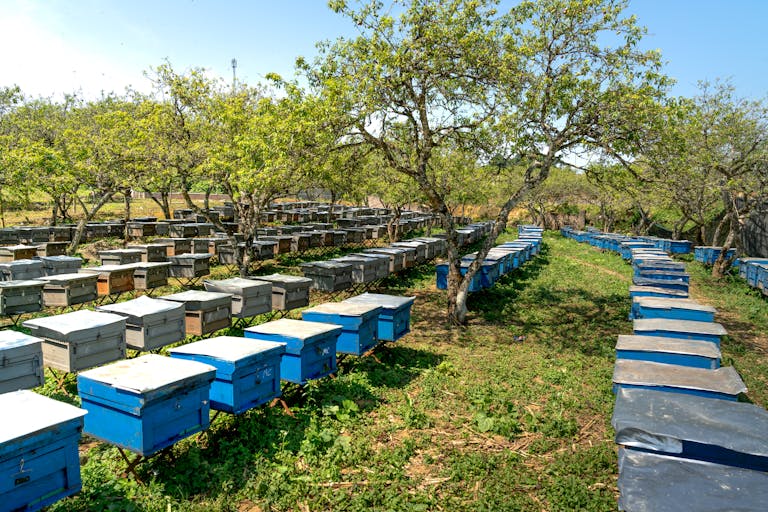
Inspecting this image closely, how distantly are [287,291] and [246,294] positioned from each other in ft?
5.04

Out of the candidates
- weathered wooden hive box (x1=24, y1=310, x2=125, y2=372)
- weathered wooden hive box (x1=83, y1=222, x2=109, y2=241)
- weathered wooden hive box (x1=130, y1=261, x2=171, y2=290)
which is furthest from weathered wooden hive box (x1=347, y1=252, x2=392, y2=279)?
weathered wooden hive box (x1=83, y1=222, x2=109, y2=241)

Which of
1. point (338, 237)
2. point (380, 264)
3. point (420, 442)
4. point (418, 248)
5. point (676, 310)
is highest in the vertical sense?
point (418, 248)

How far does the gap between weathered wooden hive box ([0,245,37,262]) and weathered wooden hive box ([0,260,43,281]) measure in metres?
4.07

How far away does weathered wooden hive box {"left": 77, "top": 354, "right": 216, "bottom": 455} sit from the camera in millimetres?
6531

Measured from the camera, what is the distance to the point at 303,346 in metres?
9.14

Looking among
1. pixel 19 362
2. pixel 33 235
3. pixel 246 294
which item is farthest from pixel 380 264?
pixel 33 235

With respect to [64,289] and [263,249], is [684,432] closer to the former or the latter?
[64,289]

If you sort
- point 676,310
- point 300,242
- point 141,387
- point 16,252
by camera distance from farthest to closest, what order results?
point 300,242
point 16,252
point 676,310
point 141,387

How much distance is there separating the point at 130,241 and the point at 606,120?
27.4 metres

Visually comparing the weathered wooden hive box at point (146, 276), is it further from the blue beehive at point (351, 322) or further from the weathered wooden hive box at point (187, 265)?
the blue beehive at point (351, 322)

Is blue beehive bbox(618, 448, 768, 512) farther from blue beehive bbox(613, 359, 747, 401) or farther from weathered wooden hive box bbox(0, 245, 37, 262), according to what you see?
weathered wooden hive box bbox(0, 245, 37, 262)

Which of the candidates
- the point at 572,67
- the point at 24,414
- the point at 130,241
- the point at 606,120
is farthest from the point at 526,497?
the point at 130,241

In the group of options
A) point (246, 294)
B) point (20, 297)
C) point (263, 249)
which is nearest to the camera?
point (20, 297)

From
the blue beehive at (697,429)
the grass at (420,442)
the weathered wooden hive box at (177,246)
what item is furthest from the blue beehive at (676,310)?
the weathered wooden hive box at (177,246)
